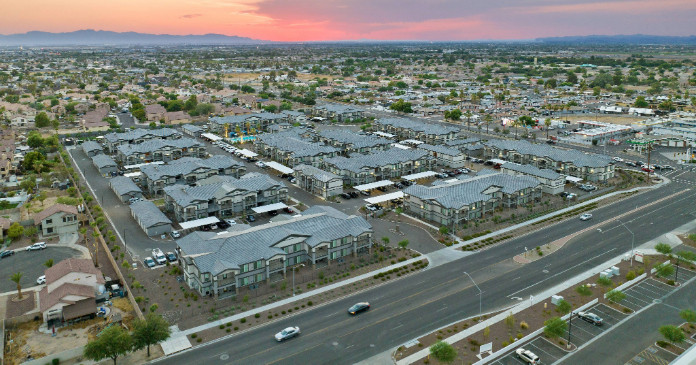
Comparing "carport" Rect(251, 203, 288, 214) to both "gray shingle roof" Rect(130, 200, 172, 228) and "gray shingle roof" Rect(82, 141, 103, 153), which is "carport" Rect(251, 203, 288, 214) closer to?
"gray shingle roof" Rect(130, 200, 172, 228)

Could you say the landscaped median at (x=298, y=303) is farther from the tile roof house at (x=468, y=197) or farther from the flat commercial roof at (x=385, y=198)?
the flat commercial roof at (x=385, y=198)

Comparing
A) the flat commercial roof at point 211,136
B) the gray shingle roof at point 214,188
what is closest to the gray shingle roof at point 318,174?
the gray shingle roof at point 214,188

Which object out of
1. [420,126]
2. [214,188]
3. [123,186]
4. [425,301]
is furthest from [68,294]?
[420,126]

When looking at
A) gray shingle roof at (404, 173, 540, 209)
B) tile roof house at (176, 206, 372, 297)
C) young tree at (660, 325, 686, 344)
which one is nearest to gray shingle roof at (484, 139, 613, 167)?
gray shingle roof at (404, 173, 540, 209)

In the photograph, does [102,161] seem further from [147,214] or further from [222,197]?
[222,197]

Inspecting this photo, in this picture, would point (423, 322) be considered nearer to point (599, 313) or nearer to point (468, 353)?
point (468, 353)

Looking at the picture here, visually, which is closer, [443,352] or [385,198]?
[443,352]
